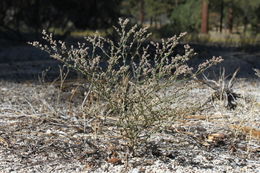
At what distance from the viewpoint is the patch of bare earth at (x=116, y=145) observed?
6.74 ft

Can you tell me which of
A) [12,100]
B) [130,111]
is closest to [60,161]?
[130,111]

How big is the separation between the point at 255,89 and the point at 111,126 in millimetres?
2120

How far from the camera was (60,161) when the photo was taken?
2098 mm

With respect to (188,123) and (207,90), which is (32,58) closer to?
(207,90)

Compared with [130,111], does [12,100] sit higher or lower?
lower

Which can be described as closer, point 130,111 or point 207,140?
point 130,111

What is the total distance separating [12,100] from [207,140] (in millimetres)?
1681

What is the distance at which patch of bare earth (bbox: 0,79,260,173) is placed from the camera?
2.05 m

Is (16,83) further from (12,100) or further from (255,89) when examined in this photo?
(255,89)

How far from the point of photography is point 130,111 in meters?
2.24

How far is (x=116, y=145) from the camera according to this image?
228 centimetres

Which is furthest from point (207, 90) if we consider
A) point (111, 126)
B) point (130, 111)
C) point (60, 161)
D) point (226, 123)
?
point (60, 161)

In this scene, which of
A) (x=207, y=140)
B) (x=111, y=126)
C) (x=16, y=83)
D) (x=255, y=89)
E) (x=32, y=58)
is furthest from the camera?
(x=32, y=58)

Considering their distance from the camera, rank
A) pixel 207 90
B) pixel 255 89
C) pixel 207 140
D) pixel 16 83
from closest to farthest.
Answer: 1. pixel 207 140
2. pixel 207 90
3. pixel 255 89
4. pixel 16 83
